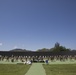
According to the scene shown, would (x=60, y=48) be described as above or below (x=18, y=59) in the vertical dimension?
above

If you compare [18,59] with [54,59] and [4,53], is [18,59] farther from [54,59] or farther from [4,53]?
[4,53]

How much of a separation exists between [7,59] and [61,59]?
14508mm

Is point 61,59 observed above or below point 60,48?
below

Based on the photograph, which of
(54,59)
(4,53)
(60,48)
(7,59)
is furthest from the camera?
(60,48)

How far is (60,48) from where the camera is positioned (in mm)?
133125

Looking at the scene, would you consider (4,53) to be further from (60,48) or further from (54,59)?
(60,48)

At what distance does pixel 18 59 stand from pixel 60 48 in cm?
7315

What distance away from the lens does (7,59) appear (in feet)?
196

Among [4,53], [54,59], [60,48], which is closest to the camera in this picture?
[54,59]

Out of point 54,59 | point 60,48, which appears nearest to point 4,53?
point 54,59

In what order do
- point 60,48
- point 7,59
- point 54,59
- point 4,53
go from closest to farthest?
point 7,59 < point 54,59 < point 4,53 < point 60,48

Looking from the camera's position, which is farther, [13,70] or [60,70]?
[13,70]

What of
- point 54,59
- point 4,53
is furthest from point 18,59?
point 4,53

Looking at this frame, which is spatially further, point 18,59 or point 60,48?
point 60,48
